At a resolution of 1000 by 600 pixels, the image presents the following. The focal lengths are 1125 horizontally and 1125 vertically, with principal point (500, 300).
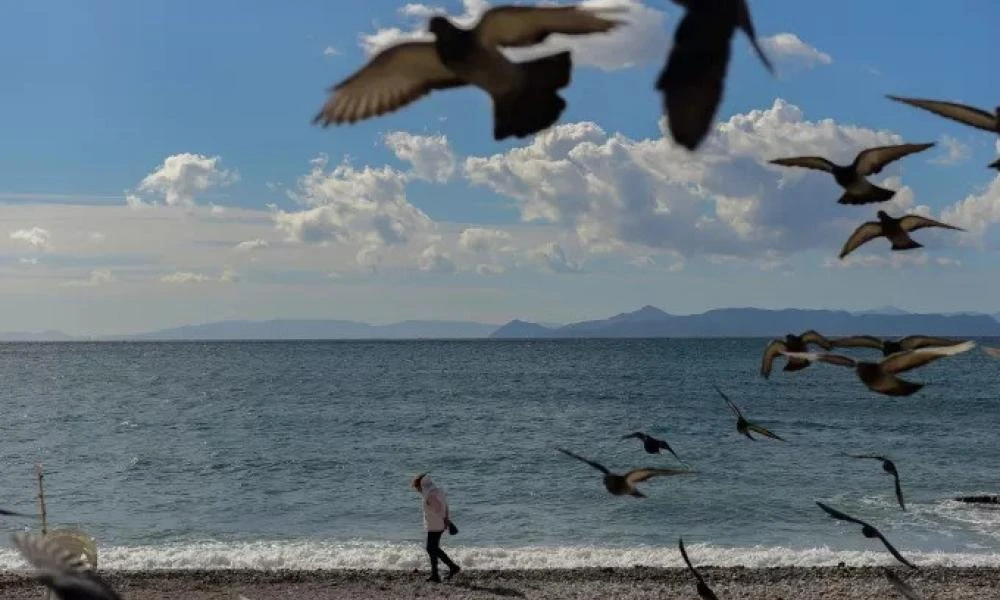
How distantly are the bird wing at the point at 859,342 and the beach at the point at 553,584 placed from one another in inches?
542

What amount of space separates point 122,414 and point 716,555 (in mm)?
56480

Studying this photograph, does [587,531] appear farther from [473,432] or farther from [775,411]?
[775,411]

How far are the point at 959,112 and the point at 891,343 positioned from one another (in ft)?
2.61

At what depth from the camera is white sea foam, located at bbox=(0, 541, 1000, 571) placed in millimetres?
20578

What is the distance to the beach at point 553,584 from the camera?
56.1ft

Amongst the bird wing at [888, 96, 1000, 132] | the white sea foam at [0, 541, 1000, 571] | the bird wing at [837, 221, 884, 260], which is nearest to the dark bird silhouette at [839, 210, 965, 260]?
the bird wing at [837, 221, 884, 260]

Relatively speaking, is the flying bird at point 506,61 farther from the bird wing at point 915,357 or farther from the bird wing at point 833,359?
the bird wing at point 915,357

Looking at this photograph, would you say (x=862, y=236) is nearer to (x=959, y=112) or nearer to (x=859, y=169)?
(x=859, y=169)

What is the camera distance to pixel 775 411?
65000mm

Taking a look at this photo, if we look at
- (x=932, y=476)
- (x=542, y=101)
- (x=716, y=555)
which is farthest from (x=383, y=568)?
(x=932, y=476)

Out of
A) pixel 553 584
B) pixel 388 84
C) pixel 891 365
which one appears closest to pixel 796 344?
pixel 891 365

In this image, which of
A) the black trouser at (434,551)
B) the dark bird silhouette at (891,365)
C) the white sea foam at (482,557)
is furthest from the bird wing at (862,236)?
the white sea foam at (482,557)

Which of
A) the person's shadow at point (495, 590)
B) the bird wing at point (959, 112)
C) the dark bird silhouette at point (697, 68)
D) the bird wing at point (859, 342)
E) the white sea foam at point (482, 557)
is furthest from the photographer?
the white sea foam at point (482, 557)

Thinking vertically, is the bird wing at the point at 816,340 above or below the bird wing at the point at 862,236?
below
